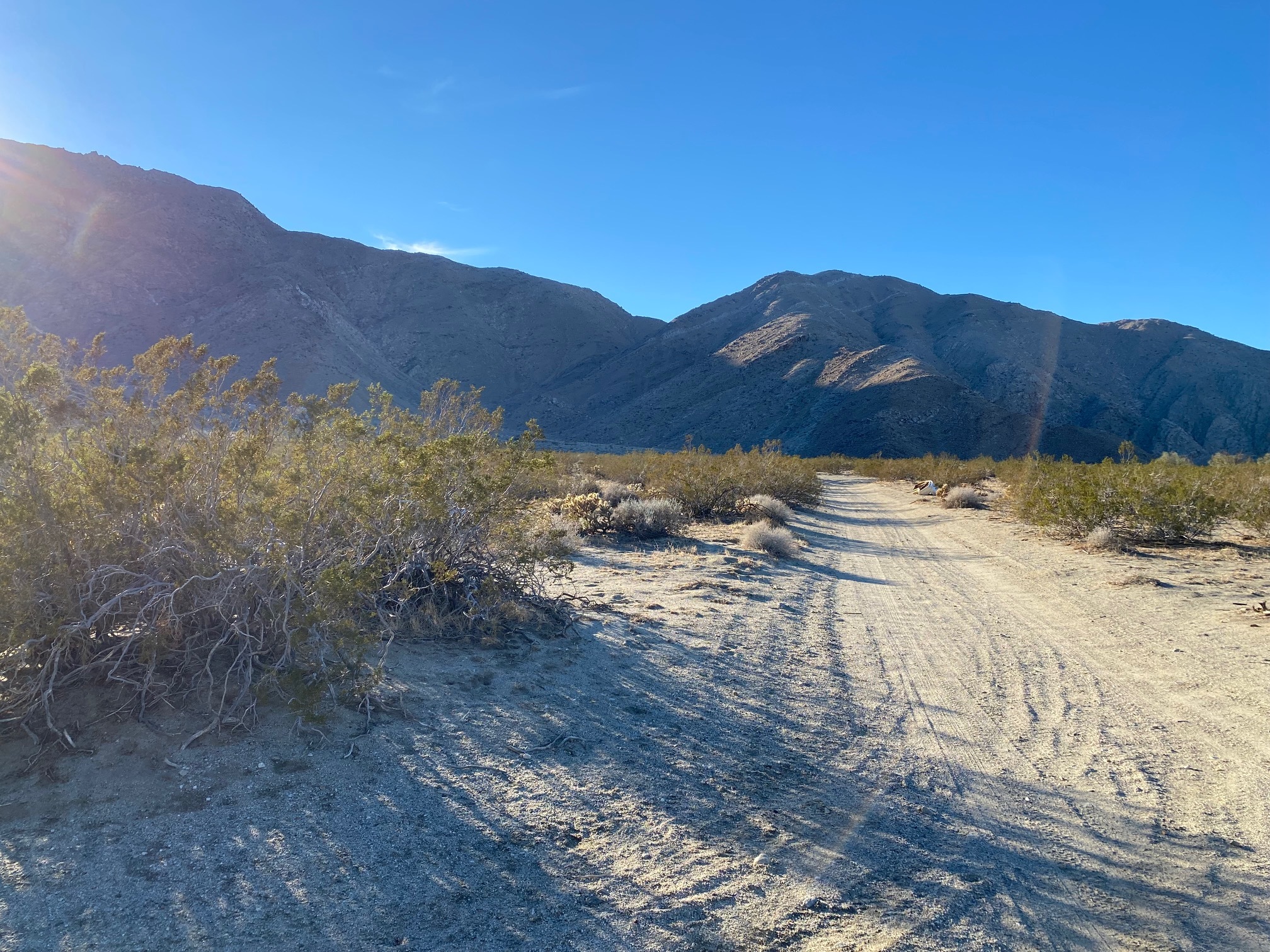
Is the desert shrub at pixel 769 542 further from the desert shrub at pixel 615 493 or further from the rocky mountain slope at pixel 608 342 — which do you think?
the rocky mountain slope at pixel 608 342

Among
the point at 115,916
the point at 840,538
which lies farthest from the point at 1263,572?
the point at 115,916

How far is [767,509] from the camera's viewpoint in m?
15.9

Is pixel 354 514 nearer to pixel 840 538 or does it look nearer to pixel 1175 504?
pixel 840 538

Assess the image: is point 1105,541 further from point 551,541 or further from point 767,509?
point 551,541

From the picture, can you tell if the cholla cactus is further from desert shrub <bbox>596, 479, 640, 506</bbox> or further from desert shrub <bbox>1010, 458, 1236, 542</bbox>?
desert shrub <bbox>1010, 458, 1236, 542</bbox>

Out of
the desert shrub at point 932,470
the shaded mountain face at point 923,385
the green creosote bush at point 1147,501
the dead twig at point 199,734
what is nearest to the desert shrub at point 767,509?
the green creosote bush at point 1147,501

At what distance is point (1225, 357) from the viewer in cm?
7875

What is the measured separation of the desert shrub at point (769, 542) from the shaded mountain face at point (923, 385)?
4752 centimetres

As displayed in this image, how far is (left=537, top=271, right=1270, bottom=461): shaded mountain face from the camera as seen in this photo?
6075 cm

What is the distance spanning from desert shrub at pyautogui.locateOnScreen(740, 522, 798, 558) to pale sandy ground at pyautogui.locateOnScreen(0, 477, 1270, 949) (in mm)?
5285

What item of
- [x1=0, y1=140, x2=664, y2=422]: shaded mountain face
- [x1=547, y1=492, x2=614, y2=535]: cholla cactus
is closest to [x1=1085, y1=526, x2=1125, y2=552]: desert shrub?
[x1=547, y1=492, x2=614, y2=535]: cholla cactus

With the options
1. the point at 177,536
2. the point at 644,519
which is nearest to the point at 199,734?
the point at 177,536

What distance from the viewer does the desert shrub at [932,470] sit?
30342 mm

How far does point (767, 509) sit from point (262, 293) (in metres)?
67.2
